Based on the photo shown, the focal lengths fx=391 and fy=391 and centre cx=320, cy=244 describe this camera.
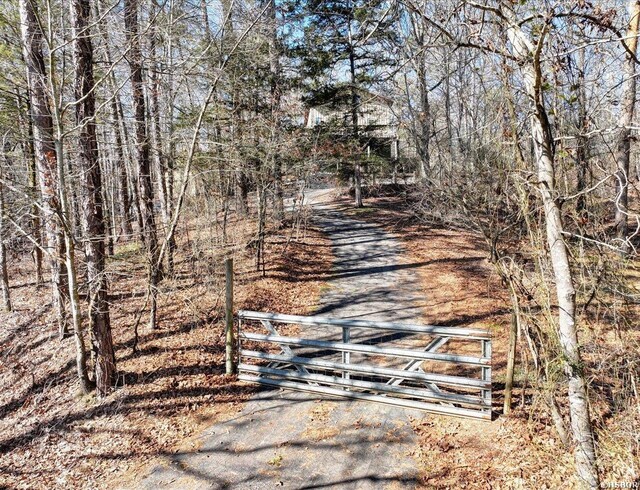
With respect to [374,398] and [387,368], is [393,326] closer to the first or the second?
[387,368]

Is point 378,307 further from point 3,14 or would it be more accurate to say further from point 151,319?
point 3,14

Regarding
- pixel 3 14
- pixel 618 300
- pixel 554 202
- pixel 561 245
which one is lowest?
pixel 618 300

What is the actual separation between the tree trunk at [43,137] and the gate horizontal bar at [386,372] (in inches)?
133

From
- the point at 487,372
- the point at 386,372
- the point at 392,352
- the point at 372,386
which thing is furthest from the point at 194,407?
the point at 487,372

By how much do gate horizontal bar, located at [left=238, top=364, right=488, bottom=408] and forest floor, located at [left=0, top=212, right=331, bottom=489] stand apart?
1.36ft

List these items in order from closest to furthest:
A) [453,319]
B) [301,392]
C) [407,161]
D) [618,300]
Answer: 1. [618,300]
2. [301,392]
3. [453,319]
4. [407,161]

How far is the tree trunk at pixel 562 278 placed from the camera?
3260 mm

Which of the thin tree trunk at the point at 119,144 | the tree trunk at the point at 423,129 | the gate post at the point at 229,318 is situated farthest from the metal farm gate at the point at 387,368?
the tree trunk at the point at 423,129

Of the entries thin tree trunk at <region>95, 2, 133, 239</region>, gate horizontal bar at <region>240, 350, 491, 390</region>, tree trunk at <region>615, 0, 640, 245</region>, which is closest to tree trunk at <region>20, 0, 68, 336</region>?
thin tree trunk at <region>95, 2, 133, 239</region>

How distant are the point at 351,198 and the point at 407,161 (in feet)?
24.1

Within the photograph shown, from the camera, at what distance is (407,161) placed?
19.5 meters

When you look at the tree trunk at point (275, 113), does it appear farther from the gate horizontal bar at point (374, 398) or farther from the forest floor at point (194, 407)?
the gate horizontal bar at point (374, 398)

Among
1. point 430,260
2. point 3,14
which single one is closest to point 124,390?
Result: point 3,14

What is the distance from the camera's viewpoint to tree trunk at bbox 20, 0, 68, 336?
18.7ft
